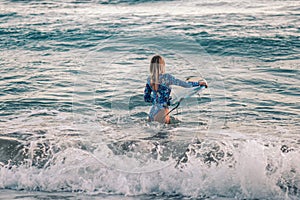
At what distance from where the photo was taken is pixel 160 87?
8602 mm

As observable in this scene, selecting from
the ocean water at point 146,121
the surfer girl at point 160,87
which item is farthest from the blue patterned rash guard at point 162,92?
the ocean water at point 146,121

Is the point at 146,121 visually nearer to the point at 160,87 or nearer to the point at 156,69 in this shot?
the point at 160,87

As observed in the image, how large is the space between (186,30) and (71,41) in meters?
3.57

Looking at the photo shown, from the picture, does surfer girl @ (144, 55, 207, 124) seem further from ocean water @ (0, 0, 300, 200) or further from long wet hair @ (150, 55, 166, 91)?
ocean water @ (0, 0, 300, 200)

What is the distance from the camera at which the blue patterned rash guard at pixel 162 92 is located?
8.39 m

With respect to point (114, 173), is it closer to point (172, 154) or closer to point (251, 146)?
point (172, 154)

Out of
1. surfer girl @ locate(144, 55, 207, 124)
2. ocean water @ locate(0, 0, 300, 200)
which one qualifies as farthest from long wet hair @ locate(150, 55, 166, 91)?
ocean water @ locate(0, 0, 300, 200)

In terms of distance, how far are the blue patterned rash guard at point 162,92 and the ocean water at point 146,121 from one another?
1.24 feet

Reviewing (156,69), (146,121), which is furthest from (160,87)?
(146,121)

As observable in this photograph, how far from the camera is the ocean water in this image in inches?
285

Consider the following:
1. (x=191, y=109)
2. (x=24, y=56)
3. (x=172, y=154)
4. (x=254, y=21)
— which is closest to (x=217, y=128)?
(x=191, y=109)

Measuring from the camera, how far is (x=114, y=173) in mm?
7457

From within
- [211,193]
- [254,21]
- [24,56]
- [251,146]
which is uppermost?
[254,21]

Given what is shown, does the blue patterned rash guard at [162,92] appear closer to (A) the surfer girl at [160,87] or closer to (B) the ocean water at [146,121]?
(A) the surfer girl at [160,87]
